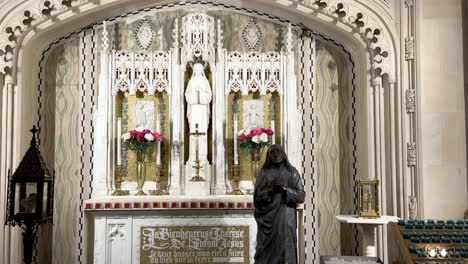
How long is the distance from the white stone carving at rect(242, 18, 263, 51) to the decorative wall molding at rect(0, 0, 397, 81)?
784 mm

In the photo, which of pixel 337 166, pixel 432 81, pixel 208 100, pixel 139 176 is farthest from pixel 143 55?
pixel 432 81

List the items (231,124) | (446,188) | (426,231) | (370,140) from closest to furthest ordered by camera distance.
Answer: (426,231)
(446,188)
(370,140)
(231,124)

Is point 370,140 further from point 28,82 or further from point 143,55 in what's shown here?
point 28,82

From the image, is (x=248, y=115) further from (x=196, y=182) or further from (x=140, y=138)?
(x=140, y=138)

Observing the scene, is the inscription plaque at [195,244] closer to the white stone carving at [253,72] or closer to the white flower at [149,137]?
the white flower at [149,137]

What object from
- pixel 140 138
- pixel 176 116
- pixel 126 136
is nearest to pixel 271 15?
pixel 176 116

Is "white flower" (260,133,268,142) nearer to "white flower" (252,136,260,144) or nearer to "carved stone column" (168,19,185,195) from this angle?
"white flower" (252,136,260,144)

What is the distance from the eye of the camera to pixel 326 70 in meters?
8.27

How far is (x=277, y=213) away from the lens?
221 inches

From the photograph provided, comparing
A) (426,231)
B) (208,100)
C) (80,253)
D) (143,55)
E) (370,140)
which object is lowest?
(80,253)

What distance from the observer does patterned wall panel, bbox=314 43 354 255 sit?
8.07 metres

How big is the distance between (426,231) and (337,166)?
12.4ft

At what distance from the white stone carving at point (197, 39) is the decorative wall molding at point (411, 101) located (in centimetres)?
267

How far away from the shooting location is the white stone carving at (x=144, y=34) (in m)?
8.27
